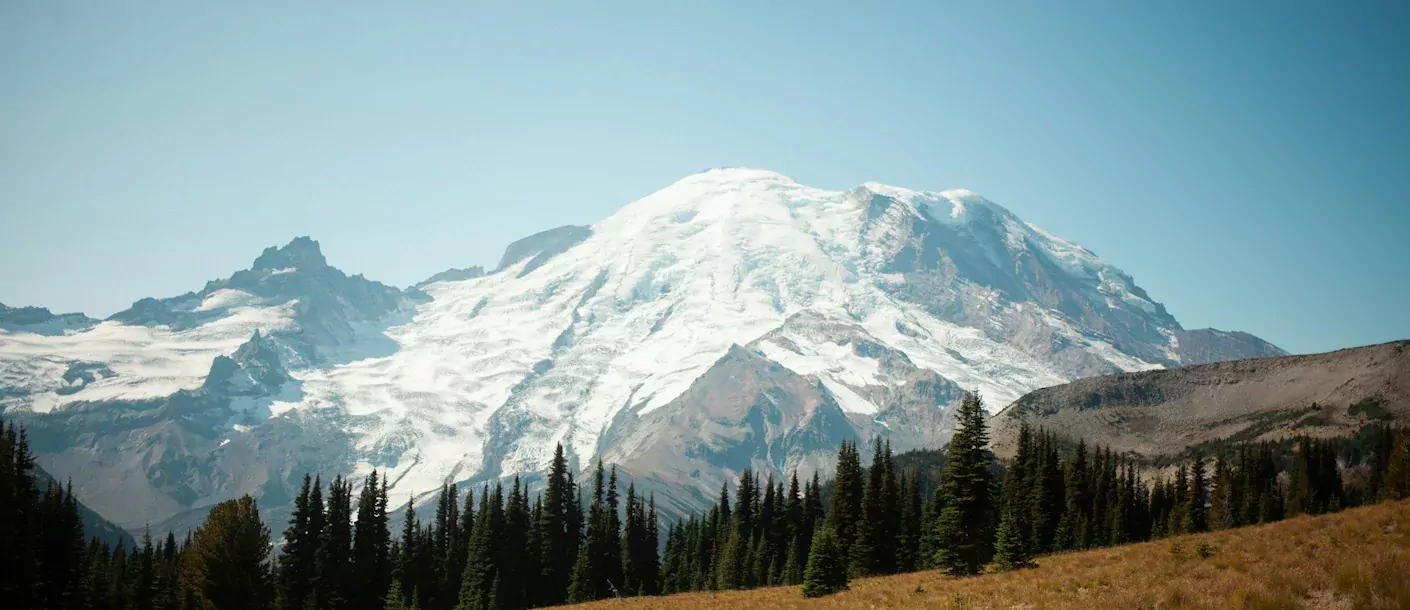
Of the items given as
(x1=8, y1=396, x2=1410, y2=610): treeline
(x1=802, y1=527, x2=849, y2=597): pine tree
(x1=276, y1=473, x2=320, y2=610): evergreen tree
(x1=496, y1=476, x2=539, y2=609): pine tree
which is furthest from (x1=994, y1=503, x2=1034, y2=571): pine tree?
(x1=276, y1=473, x2=320, y2=610): evergreen tree

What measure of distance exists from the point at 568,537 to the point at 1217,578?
85967 millimetres

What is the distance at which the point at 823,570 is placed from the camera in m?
43.5

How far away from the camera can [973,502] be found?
5375 cm

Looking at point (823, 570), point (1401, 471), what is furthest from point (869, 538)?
point (1401, 471)

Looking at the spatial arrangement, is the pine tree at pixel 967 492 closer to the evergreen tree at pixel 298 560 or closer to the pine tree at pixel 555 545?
the pine tree at pixel 555 545

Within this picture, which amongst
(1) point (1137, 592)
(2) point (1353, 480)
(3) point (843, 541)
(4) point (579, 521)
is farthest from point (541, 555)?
(2) point (1353, 480)

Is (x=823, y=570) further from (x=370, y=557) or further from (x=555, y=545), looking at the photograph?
(x=370, y=557)

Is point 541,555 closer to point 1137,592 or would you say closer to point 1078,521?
point 1078,521

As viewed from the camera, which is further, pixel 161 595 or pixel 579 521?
pixel 579 521

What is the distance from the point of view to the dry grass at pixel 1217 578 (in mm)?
22620

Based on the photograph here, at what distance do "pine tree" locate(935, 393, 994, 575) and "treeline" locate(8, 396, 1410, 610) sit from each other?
0.10 m

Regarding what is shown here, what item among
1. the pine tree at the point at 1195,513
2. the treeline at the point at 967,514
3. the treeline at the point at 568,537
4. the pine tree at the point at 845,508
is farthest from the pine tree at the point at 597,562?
the pine tree at the point at 1195,513

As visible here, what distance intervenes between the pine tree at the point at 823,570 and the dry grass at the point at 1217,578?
0.90 meters

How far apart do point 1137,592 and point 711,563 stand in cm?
9355
